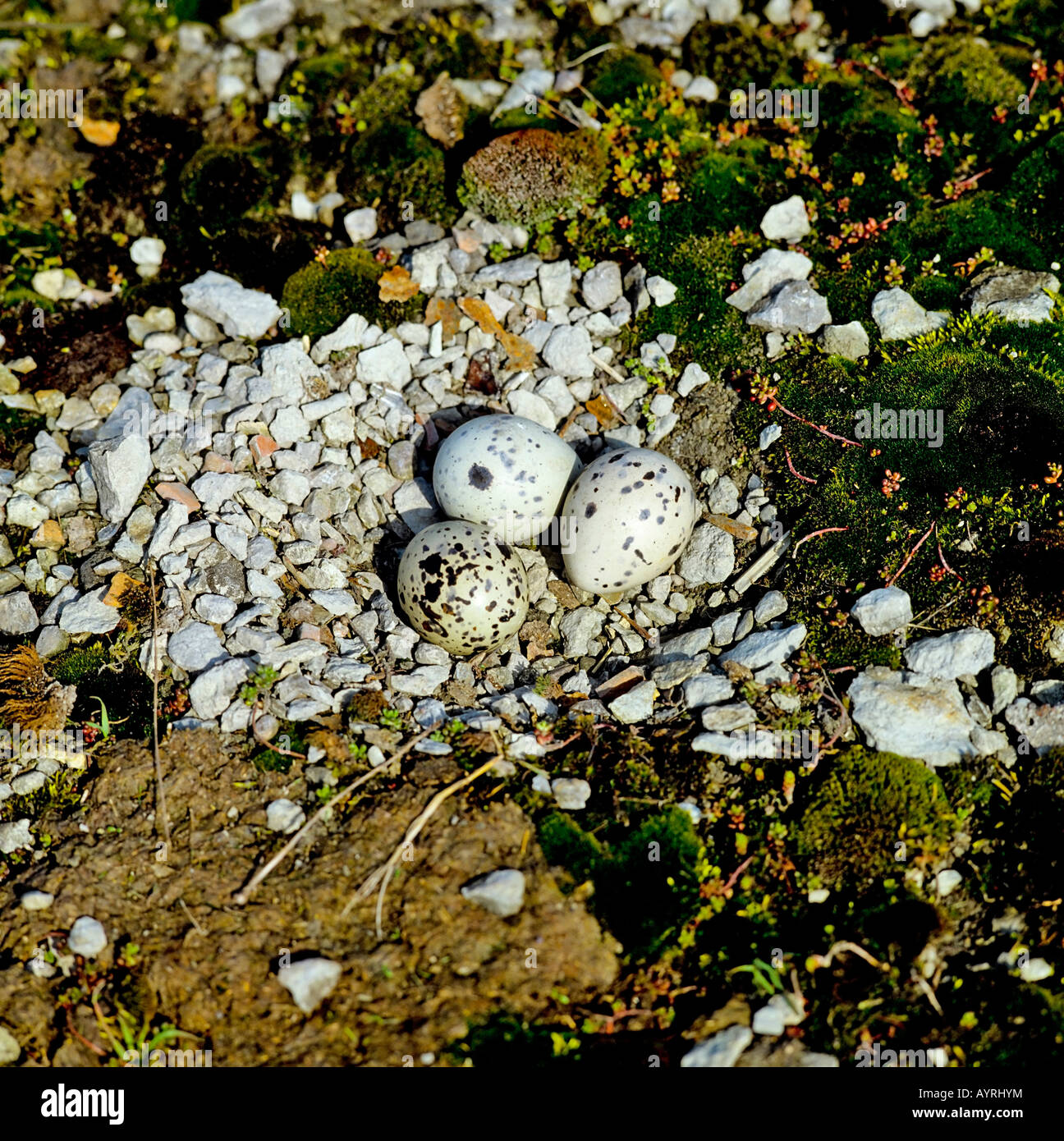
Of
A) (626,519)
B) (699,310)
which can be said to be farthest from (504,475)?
(699,310)

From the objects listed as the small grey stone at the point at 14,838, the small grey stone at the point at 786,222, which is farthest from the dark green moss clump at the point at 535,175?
the small grey stone at the point at 14,838

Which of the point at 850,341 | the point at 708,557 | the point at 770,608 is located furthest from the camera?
the point at 850,341

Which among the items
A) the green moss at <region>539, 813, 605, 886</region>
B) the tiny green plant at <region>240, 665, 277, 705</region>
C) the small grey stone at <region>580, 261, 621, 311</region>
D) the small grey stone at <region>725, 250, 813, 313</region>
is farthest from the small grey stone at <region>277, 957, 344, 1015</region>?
the small grey stone at <region>725, 250, 813, 313</region>

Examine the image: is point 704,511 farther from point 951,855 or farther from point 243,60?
point 243,60

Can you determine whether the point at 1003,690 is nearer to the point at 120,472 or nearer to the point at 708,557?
the point at 708,557

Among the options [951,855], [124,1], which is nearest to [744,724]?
[951,855]

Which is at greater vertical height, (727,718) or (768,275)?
(768,275)

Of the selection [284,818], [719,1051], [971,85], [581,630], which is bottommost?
[719,1051]

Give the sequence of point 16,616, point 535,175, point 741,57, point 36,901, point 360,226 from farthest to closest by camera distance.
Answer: point 741,57 < point 360,226 < point 535,175 < point 16,616 < point 36,901
